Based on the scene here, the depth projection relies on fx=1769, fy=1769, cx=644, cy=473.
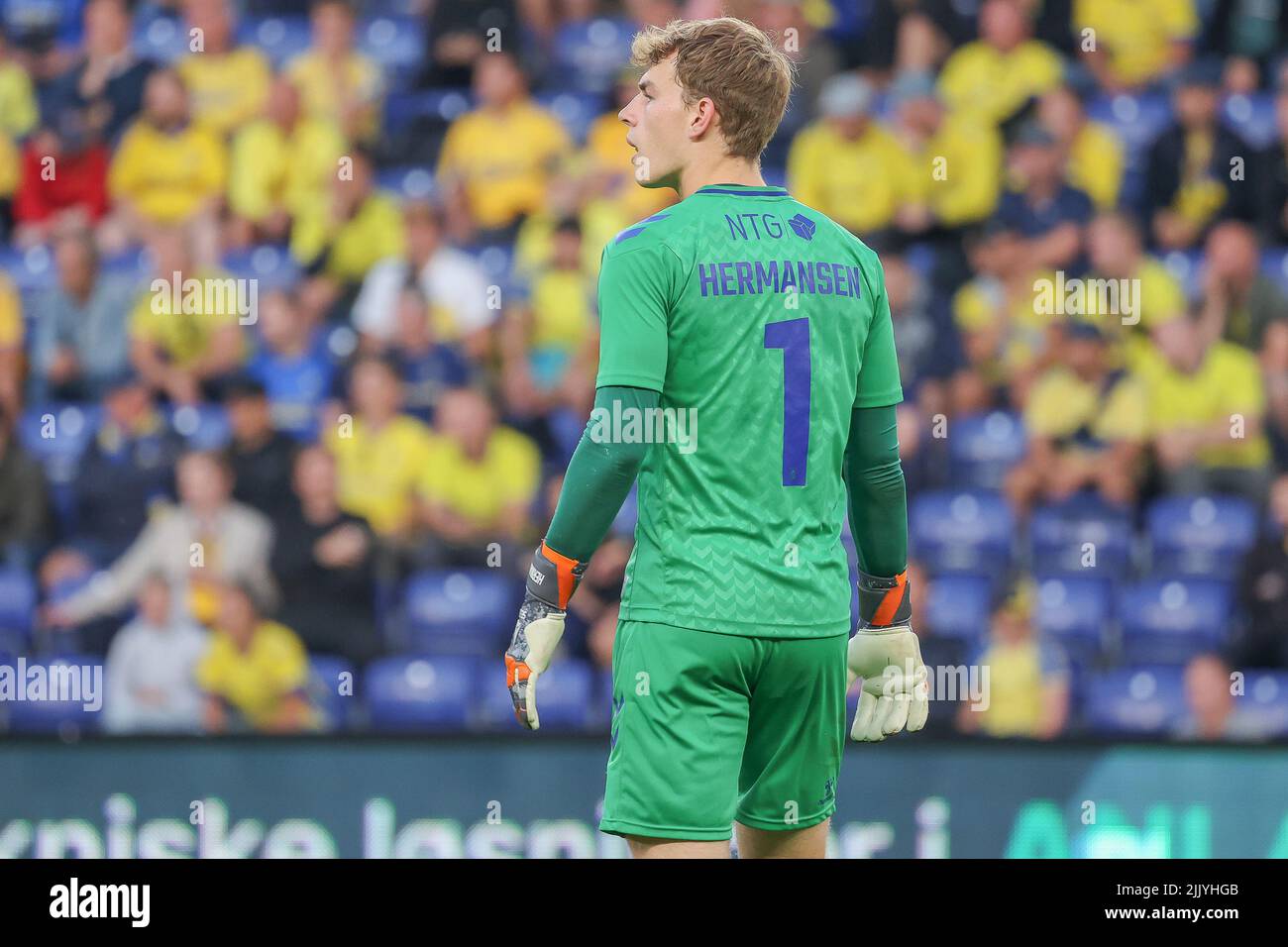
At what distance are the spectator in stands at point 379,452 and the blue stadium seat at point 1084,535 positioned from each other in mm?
2262

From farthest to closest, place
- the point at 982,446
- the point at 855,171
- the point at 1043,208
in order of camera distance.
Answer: the point at 855,171 < the point at 1043,208 < the point at 982,446

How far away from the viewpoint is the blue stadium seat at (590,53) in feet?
24.3

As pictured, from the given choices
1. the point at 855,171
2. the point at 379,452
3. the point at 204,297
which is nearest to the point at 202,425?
the point at 204,297

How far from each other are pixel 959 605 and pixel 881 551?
10.1 ft

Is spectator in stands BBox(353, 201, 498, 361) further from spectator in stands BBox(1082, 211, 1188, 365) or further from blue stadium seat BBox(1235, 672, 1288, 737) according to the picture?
blue stadium seat BBox(1235, 672, 1288, 737)

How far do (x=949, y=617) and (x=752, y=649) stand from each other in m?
3.36

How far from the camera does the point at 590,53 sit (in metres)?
7.46

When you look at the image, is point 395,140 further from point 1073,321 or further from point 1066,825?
point 1066,825

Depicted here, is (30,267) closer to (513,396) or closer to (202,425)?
(202,425)

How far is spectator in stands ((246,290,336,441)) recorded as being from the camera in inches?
261

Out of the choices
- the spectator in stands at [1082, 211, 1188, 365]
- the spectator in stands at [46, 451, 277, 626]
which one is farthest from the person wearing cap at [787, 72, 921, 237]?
the spectator in stands at [46, 451, 277, 626]

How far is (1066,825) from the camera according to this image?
5770 millimetres

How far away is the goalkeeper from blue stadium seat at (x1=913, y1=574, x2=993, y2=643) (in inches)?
124

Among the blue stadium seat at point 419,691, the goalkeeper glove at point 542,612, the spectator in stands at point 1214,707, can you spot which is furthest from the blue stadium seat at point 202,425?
the goalkeeper glove at point 542,612
